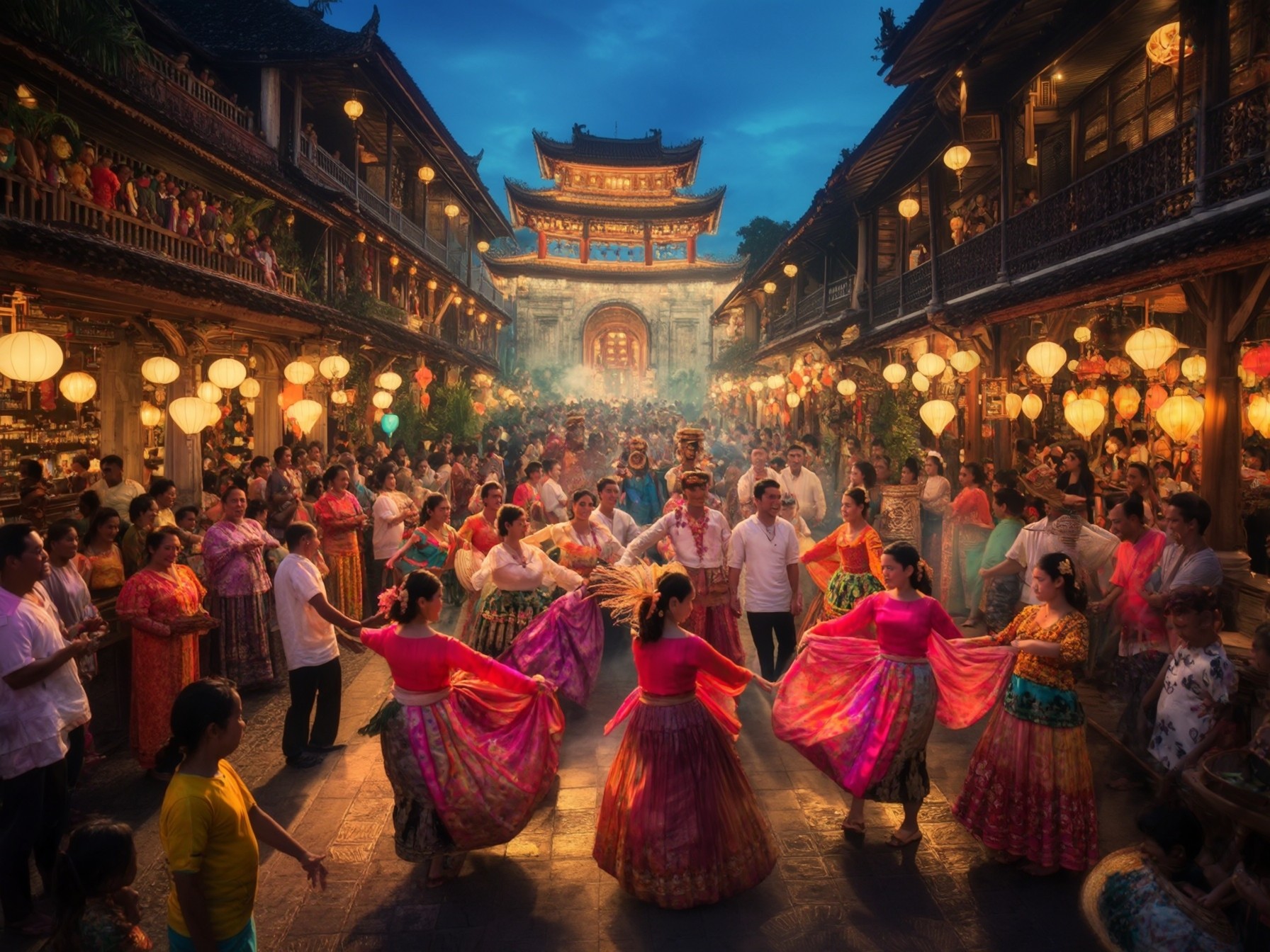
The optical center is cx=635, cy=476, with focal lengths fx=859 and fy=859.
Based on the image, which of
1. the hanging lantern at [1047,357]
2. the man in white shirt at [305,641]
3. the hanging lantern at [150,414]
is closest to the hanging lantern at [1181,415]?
the hanging lantern at [1047,357]

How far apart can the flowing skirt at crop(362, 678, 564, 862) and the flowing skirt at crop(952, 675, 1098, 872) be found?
7.68ft

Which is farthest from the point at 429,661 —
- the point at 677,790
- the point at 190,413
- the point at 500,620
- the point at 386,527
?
the point at 190,413

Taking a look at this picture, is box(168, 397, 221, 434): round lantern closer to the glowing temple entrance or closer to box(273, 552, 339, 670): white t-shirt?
box(273, 552, 339, 670): white t-shirt

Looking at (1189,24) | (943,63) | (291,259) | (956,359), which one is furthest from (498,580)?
(291,259)

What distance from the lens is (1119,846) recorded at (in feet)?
15.0

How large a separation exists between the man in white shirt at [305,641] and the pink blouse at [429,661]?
1405 mm

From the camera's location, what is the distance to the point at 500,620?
641 cm

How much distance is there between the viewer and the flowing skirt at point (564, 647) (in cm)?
635

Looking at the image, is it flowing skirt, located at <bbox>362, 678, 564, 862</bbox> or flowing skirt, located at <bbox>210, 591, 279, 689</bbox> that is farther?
flowing skirt, located at <bbox>210, 591, 279, 689</bbox>

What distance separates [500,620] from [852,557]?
2701 millimetres

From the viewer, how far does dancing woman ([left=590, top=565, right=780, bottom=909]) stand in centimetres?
391

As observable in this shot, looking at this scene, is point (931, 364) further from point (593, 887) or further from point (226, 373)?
point (593, 887)

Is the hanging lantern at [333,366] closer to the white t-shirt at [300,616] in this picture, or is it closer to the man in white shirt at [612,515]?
the man in white shirt at [612,515]

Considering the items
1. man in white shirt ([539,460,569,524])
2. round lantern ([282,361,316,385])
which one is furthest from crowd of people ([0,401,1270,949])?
round lantern ([282,361,316,385])
